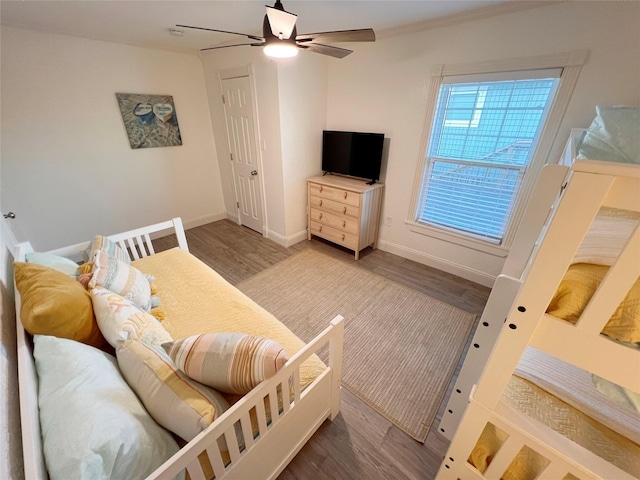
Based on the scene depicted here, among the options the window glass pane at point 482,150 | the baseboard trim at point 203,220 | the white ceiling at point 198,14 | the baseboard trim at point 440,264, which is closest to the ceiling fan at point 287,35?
the white ceiling at point 198,14

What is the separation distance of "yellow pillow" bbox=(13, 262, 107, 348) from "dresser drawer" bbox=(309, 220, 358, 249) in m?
2.37

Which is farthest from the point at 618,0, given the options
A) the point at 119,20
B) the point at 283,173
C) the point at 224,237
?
the point at 224,237

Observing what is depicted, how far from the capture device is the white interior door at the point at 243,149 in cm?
303

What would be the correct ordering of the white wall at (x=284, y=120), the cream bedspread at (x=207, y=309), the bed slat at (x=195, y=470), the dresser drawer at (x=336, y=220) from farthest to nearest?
1. the dresser drawer at (x=336, y=220)
2. the white wall at (x=284, y=120)
3. the cream bedspread at (x=207, y=309)
4. the bed slat at (x=195, y=470)

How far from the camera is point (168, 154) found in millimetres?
3334

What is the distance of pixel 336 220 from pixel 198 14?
2.23m

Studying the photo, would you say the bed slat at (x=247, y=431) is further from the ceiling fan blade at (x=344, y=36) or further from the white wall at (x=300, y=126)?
the white wall at (x=300, y=126)

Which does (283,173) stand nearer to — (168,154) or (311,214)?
(311,214)

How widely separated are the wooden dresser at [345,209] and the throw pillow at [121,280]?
2.06 metres

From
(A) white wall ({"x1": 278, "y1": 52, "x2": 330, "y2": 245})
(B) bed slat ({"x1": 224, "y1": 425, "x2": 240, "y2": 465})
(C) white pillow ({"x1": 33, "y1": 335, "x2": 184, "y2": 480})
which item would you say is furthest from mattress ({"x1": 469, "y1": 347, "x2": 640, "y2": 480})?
(A) white wall ({"x1": 278, "y1": 52, "x2": 330, "y2": 245})

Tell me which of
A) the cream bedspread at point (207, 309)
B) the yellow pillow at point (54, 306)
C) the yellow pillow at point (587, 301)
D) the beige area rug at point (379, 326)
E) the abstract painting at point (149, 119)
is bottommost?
the beige area rug at point (379, 326)

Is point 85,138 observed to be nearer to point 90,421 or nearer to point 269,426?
point 90,421

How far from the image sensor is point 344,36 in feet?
4.66

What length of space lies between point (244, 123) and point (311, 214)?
1433 mm
